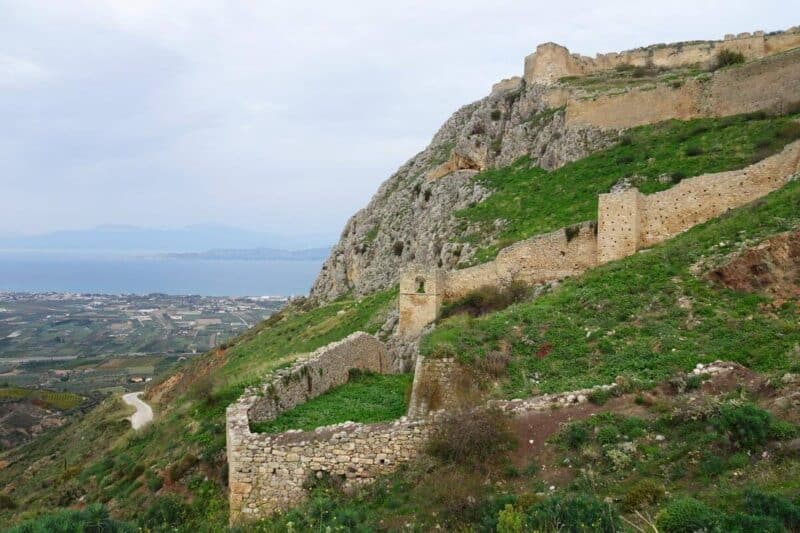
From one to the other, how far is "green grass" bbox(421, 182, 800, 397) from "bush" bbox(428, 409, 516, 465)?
168cm

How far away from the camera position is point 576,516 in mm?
5762

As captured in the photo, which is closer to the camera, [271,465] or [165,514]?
[271,465]

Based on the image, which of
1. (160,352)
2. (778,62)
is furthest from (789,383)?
(160,352)

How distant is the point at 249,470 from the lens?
911 cm

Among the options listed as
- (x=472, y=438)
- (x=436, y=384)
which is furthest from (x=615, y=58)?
(x=472, y=438)

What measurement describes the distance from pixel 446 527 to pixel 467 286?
15.5 meters

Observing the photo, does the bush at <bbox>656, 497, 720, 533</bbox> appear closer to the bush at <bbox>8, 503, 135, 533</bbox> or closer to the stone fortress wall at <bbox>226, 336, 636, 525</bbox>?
the stone fortress wall at <bbox>226, 336, 636, 525</bbox>

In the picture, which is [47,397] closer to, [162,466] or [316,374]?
[162,466]

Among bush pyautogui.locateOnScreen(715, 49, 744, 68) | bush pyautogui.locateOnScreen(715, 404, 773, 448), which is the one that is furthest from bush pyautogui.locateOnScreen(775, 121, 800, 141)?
bush pyautogui.locateOnScreen(715, 404, 773, 448)

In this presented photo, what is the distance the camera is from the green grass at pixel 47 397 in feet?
177

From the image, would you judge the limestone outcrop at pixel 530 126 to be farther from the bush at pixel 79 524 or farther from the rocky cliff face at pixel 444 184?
the bush at pixel 79 524

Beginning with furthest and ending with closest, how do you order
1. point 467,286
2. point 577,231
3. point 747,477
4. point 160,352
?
point 160,352, point 467,286, point 577,231, point 747,477

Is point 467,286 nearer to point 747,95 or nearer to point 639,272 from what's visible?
point 639,272

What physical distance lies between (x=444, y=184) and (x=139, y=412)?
26.4 m
